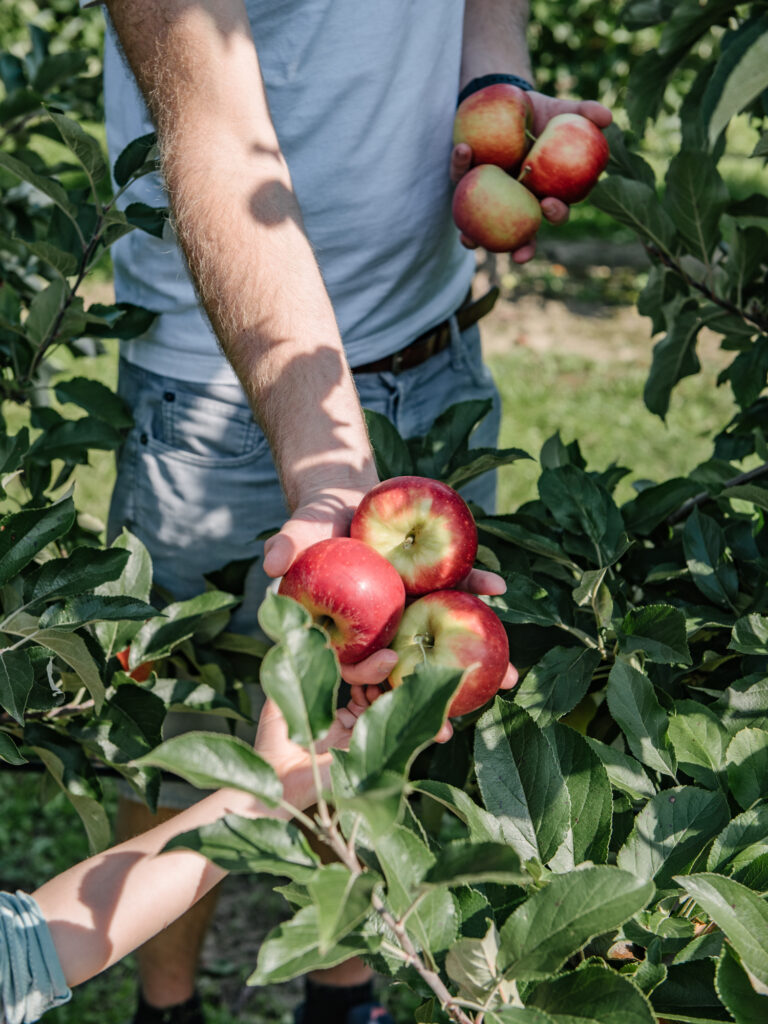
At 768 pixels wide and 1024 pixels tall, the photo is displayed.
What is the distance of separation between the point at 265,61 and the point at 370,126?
210 millimetres

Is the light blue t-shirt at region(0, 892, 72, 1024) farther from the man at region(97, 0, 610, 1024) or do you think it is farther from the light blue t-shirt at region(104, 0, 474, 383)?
the light blue t-shirt at region(104, 0, 474, 383)

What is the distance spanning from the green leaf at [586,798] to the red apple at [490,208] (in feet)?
3.71

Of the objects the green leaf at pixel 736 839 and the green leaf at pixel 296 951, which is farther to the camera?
the green leaf at pixel 736 839

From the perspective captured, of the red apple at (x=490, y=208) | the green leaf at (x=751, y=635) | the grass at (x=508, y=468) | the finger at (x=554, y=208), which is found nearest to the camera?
the green leaf at (x=751, y=635)

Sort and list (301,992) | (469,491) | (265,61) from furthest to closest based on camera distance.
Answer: (301,992)
(469,491)
(265,61)

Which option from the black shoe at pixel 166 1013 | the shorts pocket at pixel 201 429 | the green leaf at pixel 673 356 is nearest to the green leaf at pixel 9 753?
the shorts pocket at pixel 201 429

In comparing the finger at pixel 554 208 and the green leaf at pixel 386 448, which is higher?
the finger at pixel 554 208

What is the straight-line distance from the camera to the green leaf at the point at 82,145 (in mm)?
1399

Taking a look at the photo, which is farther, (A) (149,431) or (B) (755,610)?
(A) (149,431)

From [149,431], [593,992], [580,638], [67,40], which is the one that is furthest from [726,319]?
[67,40]

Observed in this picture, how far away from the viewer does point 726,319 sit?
1752 mm

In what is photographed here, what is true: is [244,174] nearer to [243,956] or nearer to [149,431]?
[149,431]

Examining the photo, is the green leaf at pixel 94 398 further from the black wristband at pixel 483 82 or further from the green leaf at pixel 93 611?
the black wristband at pixel 483 82

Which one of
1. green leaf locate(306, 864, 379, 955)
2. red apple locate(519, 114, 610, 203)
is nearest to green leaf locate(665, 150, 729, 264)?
red apple locate(519, 114, 610, 203)
